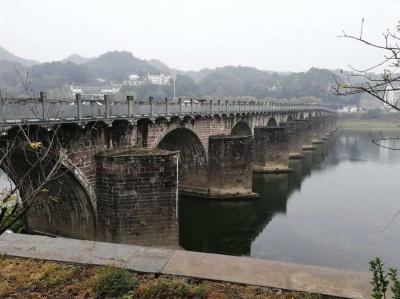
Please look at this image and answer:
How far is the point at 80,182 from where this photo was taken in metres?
15.6

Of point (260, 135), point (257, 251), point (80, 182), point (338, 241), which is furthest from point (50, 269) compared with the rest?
point (260, 135)

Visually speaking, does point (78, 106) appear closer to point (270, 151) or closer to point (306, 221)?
point (306, 221)

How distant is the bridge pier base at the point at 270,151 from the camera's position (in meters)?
41.2

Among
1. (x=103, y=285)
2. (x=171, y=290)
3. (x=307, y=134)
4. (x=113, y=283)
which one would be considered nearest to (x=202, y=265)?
(x=171, y=290)

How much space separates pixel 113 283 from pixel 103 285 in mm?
126

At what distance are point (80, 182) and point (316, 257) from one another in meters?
12.2

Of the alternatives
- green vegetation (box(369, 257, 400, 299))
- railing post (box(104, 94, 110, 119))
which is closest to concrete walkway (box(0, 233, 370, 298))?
green vegetation (box(369, 257, 400, 299))

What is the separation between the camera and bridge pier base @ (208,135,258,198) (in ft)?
96.0

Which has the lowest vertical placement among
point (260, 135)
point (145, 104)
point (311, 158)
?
point (311, 158)

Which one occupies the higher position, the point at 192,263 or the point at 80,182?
the point at 192,263

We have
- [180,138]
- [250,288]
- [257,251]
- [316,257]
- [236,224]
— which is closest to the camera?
[250,288]

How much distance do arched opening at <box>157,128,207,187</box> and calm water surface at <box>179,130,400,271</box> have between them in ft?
6.25

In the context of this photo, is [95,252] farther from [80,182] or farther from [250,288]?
[80,182]

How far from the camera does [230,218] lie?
2534 cm
